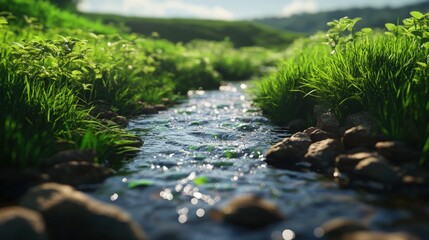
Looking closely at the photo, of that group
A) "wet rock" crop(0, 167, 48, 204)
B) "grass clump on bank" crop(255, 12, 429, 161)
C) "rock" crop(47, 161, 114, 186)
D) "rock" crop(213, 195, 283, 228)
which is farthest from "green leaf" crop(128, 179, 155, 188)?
"grass clump on bank" crop(255, 12, 429, 161)

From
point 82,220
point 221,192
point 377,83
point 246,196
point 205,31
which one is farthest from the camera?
point 205,31

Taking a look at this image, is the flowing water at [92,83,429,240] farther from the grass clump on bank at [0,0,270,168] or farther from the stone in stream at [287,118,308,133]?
the grass clump on bank at [0,0,270,168]

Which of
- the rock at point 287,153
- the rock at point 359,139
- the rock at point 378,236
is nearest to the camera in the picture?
the rock at point 378,236

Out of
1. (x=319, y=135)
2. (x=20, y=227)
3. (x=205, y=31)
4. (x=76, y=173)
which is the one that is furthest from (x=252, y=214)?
(x=205, y=31)

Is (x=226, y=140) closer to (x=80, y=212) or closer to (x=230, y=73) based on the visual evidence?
(x=80, y=212)

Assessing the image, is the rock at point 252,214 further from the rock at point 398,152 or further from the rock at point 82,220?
the rock at point 398,152

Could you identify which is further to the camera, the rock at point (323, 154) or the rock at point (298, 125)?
the rock at point (298, 125)

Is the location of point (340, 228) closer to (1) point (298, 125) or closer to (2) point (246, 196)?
(2) point (246, 196)

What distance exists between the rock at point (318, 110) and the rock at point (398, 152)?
296 cm

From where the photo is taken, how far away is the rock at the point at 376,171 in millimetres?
5164

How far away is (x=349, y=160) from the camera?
576 cm

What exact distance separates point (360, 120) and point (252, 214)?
3810mm

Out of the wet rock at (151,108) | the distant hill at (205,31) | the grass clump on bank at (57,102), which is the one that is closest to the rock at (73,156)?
the grass clump on bank at (57,102)

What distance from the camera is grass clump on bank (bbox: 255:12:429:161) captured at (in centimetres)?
596
